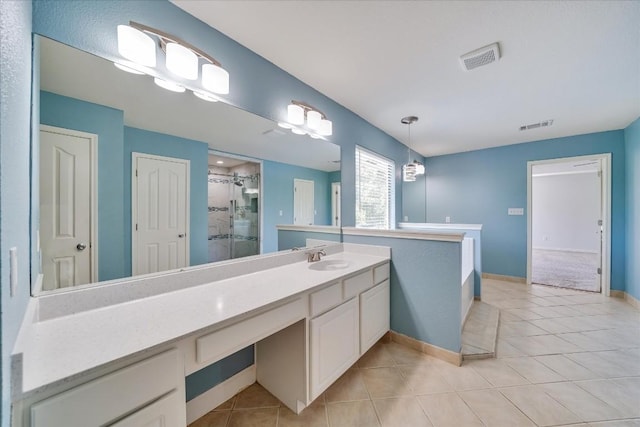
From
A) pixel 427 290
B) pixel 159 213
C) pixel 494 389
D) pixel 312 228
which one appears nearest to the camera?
pixel 159 213

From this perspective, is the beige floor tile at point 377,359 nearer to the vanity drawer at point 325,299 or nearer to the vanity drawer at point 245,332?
the vanity drawer at point 325,299

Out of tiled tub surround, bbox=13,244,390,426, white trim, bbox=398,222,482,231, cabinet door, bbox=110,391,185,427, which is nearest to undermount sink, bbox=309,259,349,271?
tiled tub surround, bbox=13,244,390,426

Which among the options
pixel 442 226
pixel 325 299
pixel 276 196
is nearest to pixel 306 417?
pixel 325 299

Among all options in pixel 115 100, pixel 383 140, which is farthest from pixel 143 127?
pixel 383 140

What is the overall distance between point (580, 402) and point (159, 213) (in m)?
2.82

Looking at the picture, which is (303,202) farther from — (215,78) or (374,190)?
(374,190)

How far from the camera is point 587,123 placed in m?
3.26

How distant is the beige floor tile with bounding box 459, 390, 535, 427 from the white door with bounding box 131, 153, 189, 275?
6.55ft

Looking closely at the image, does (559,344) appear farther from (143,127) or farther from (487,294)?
(143,127)

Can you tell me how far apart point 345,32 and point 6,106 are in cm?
166

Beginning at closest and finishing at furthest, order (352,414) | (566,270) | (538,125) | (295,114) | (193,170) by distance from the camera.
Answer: (193,170) < (352,414) < (295,114) < (538,125) < (566,270)

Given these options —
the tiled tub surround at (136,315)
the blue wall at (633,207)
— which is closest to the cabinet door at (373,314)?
the tiled tub surround at (136,315)

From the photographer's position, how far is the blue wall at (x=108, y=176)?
100cm

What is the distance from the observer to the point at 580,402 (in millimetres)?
1564
